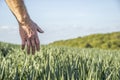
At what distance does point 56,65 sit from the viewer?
9.23ft

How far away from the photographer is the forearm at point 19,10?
8.90 feet

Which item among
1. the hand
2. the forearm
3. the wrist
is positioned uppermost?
the forearm

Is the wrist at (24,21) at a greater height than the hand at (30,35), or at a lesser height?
greater

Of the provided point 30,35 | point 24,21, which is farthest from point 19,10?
point 30,35

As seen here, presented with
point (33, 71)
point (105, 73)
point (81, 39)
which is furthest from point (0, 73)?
point (81, 39)

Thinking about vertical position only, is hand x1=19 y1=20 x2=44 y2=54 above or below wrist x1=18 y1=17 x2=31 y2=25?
below

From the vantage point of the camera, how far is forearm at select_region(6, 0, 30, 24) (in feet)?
8.90

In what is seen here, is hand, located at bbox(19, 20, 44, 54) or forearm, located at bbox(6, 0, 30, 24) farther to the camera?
forearm, located at bbox(6, 0, 30, 24)

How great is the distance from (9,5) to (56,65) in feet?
1.72

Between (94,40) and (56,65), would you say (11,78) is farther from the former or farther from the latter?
(94,40)

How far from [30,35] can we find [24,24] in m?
0.13

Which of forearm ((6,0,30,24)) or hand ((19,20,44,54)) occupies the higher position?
forearm ((6,0,30,24))

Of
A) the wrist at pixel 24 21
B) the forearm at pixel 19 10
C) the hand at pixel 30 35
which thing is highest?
the forearm at pixel 19 10

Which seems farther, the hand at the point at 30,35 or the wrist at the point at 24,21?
the wrist at the point at 24,21
